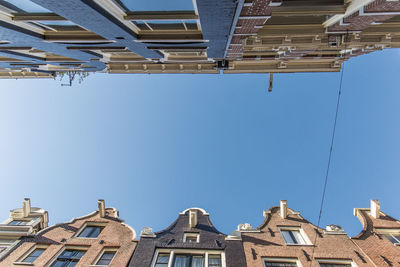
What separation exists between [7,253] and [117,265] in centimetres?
774

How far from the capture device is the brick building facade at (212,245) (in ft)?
43.2

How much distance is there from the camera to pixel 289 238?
15.4 meters

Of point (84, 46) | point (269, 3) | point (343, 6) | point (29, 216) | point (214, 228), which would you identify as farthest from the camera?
point (29, 216)

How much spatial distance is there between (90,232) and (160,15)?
16.3 metres

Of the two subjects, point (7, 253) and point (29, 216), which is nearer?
point (7, 253)

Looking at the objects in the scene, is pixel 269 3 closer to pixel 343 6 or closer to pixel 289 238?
pixel 343 6

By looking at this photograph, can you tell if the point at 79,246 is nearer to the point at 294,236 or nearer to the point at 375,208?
the point at 294,236

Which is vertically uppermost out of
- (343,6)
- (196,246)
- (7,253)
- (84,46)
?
(343,6)

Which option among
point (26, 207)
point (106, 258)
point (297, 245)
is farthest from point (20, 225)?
point (297, 245)

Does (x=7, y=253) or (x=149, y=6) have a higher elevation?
(x=149, y=6)

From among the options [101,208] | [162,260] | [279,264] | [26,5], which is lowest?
[162,260]

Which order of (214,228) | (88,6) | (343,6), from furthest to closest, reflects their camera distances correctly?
(214,228), (343,6), (88,6)

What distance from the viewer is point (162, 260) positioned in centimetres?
1345

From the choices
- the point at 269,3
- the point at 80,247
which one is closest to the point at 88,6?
the point at 269,3
